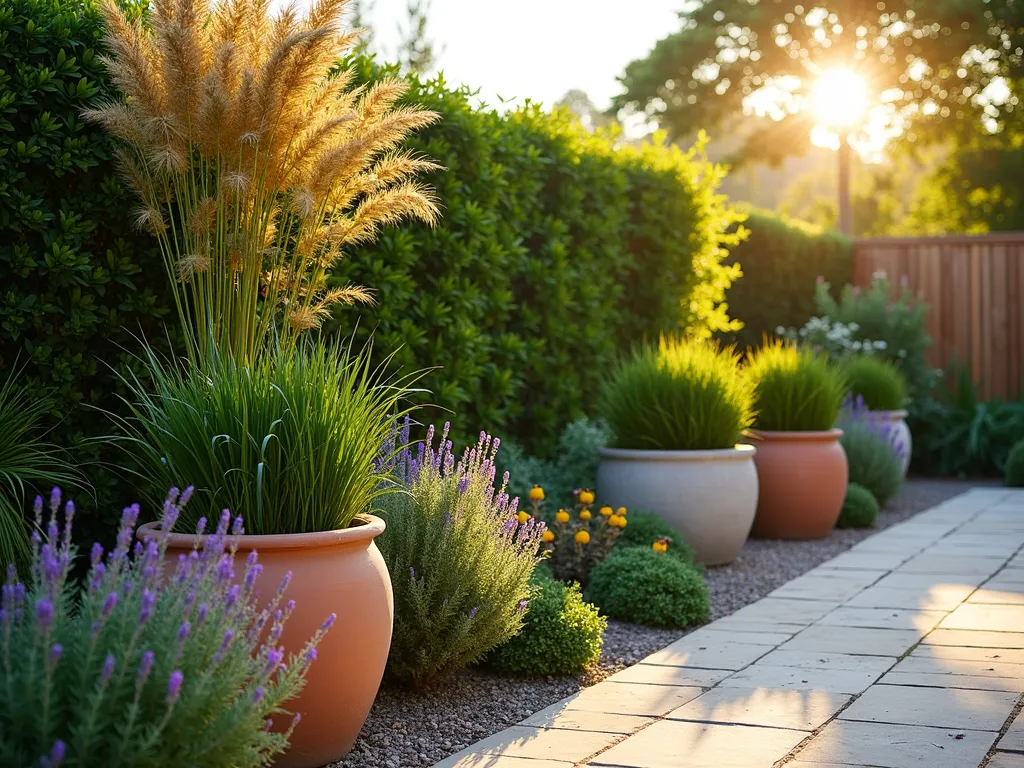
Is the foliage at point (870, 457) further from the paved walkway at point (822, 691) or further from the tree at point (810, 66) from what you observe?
the tree at point (810, 66)

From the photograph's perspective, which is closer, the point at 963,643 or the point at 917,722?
the point at 917,722

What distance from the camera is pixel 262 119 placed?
3.54 metres

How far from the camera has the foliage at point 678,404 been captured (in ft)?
19.4

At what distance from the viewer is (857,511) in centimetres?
748

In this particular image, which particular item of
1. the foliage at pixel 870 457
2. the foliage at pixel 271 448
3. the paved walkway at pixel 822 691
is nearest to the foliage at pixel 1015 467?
the foliage at pixel 870 457

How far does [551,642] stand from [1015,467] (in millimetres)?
7258

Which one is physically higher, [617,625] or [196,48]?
[196,48]

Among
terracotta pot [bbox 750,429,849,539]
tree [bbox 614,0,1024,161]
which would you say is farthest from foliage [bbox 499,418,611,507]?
tree [bbox 614,0,1024,161]

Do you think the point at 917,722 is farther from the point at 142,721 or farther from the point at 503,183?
the point at 503,183

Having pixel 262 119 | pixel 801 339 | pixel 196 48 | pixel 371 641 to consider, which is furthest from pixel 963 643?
pixel 801 339

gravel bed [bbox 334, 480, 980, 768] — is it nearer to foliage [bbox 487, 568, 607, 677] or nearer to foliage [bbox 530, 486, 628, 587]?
foliage [bbox 487, 568, 607, 677]

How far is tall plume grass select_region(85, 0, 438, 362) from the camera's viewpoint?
137 inches

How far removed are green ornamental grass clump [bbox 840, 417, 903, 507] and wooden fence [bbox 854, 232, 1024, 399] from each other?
389 cm

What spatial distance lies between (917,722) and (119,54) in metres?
3.10
